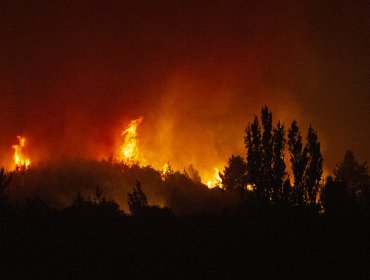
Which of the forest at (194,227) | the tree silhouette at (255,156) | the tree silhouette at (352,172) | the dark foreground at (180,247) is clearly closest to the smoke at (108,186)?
the forest at (194,227)

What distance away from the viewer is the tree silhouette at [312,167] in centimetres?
3466

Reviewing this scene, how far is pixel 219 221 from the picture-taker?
1057 inches

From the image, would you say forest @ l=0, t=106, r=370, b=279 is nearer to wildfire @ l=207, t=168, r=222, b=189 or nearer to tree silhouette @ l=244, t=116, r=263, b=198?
tree silhouette @ l=244, t=116, r=263, b=198

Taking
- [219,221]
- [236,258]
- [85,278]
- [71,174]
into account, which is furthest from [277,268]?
[71,174]

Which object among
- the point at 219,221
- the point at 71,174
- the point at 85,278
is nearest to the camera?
the point at 85,278

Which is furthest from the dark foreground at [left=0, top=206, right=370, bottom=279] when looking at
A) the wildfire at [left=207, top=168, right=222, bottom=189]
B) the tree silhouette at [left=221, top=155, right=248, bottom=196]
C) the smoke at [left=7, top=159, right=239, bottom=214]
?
the wildfire at [left=207, top=168, right=222, bottom=189]

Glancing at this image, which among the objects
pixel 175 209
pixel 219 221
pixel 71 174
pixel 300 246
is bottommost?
pixel 300 246

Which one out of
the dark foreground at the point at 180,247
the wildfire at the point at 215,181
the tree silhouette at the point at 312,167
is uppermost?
the wildfire at the point at 215,181

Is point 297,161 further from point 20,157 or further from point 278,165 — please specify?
point 20,157

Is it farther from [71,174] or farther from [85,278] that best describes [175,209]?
[85,278]

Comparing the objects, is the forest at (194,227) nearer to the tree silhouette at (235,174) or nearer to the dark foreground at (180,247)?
the dark foreground at (180,247)

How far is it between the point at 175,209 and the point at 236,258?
2475cm

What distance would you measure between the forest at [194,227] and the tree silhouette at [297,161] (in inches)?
3.8

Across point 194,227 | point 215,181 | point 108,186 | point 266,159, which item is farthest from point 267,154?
point 215,181
